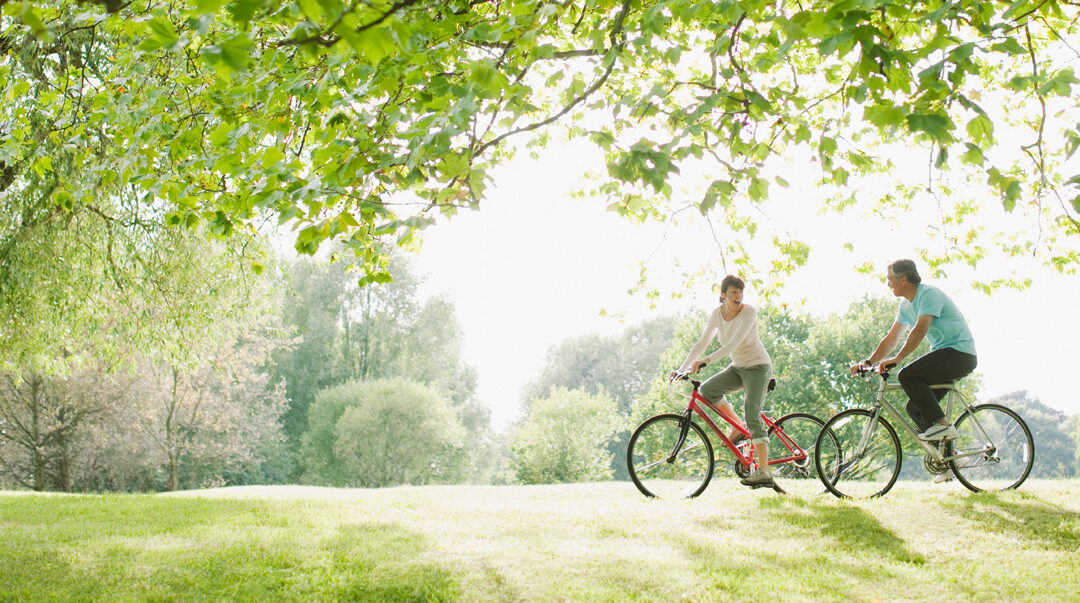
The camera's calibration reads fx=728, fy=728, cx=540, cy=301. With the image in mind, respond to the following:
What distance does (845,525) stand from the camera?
563cm

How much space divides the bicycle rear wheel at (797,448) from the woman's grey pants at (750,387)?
338 millimetres

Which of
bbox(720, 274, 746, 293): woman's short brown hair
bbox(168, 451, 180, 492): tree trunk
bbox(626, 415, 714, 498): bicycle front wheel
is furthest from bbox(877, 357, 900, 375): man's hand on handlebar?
bbox(168, 451, 180, 492): tree trunk

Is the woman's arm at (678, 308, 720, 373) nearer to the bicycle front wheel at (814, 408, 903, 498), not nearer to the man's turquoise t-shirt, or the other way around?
the bicycle front wheel at (814, 408, 903, 498)

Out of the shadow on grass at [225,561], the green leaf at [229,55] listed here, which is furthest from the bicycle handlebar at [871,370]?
the green leaf at [229,55]

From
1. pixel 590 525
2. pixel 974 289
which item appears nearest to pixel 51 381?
pixel 590 525

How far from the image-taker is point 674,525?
5.88 metres

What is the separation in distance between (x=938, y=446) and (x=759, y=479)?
1559 millimetres

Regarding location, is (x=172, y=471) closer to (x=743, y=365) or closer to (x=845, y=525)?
(x=743, y=365)

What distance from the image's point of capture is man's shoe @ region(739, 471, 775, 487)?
678 cm

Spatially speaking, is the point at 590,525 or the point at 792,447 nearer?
the point at 590,525

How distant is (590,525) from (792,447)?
89.1 inches

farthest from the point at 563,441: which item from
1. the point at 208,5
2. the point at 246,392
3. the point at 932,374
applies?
the point at 208,5

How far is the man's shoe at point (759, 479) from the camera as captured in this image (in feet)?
22.2

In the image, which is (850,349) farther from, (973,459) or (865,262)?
(973,459)
